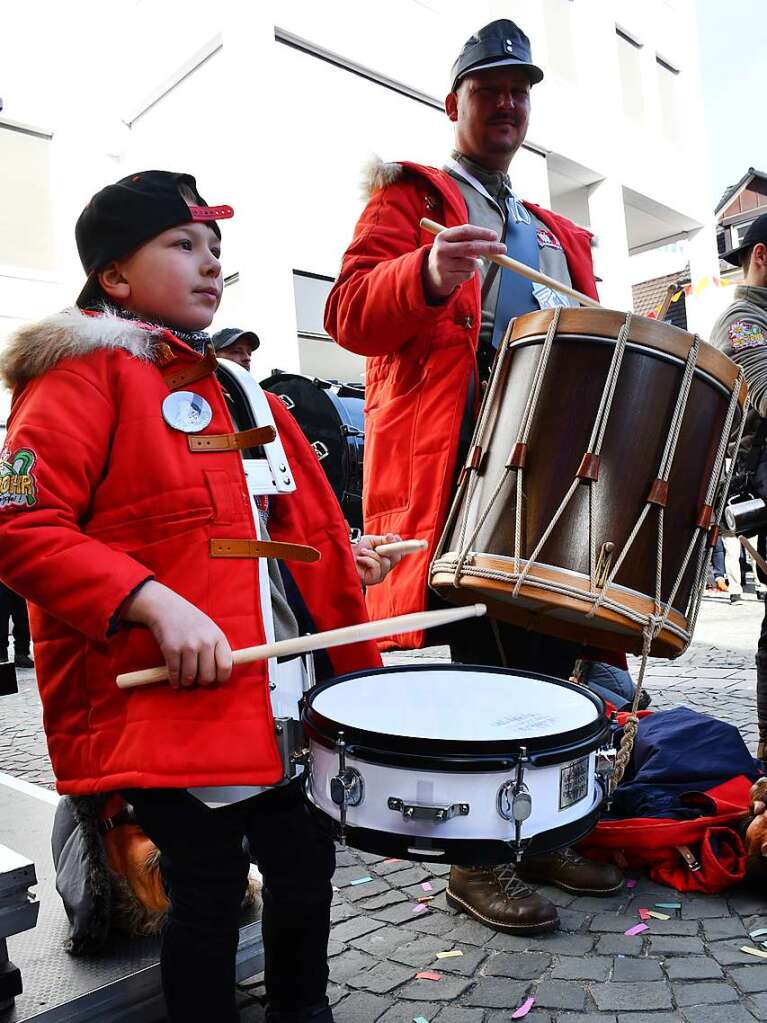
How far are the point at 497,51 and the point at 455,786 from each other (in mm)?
1860

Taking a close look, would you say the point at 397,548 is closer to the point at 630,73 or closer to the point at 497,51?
the point at 497,51

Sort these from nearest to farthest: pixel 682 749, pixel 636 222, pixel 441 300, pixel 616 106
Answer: pixel 441 300 < pixel 682 749 < pixel 616 106 < pixel 636 222

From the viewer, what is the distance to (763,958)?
6.57 feet

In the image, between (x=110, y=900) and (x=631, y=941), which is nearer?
(x=110, y=900)

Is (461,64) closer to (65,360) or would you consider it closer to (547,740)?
(65,360)

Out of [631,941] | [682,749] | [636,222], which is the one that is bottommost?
[631,941]

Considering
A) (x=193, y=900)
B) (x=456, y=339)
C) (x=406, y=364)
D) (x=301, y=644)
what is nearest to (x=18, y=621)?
(x=406, y=364)

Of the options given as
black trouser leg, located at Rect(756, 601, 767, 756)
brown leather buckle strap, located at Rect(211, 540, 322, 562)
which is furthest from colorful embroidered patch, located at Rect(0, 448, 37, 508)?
black trouser leg, located at Rect(756, 601, 767, 756)

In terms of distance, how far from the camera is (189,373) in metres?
1.57

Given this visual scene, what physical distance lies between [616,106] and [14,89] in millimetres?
9046

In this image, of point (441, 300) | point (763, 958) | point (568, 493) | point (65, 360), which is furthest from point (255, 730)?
point (763, 958)

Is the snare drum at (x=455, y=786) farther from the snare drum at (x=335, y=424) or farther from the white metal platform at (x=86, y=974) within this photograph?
the snare drum at (x=335, y=424)

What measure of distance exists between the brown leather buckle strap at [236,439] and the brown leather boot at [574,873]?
1448 millimetres

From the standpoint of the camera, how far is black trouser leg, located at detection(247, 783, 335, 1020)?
158 centimetres
